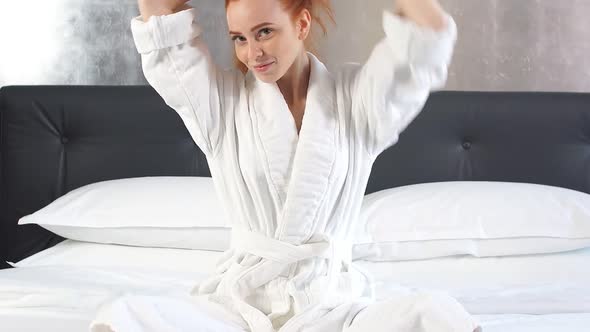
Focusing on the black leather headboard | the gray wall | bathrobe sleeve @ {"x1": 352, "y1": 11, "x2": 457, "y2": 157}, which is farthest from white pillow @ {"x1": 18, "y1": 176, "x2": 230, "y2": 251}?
bathrobe sleeve @ {"x1": 352, "y1": 11, "x2": 457, "y2": 157}

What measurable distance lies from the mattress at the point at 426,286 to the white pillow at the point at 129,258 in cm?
1

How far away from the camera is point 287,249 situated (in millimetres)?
1502

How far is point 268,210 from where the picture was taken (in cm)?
154

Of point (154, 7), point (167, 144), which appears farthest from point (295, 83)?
point (167, 144)

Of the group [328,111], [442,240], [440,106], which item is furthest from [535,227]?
[328,111]

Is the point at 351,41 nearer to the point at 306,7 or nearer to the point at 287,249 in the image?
the point at 306,7

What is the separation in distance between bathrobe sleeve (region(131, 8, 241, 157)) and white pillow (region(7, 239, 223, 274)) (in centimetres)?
75

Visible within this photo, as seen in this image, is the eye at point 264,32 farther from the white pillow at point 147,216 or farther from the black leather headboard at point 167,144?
the black leather headboard at point 167,144

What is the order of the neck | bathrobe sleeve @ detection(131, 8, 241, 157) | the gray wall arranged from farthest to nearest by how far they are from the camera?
the gray wall → the neck → bathrobe sleeve @ detection(131, 8, 241, 157)

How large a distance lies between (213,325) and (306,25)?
54 centimetres

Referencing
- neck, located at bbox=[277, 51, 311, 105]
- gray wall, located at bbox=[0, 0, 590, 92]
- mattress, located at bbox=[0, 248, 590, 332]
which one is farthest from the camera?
gray wall, located at bbox=[0, 0, 590, 92]

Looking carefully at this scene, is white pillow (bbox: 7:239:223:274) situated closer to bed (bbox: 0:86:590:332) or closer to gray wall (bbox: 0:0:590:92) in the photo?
bed (bbox: 0:86:590:332)

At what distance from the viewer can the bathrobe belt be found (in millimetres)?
1504

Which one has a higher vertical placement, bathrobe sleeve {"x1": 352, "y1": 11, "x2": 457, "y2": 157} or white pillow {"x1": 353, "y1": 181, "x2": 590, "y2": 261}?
bathrobe sleeve {"x1": 352, "y1": 11, "x2": 457, "y2": 157}
